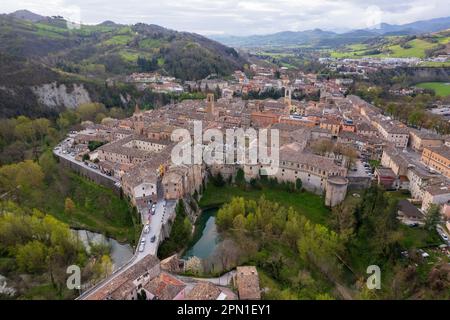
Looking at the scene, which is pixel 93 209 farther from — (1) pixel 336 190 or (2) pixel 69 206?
(1) pixel 336 190

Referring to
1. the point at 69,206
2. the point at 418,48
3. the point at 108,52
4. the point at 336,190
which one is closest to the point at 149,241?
the point at 69,206

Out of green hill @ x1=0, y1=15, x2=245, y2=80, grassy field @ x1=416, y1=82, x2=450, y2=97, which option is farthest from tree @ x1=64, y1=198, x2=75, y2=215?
grassy field @ x1=416, y1=82, x2=450, y2=97

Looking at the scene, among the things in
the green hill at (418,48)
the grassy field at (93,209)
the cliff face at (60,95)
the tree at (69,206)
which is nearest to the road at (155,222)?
the grassy field at (93,209)

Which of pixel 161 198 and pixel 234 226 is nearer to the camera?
pixel 234 226

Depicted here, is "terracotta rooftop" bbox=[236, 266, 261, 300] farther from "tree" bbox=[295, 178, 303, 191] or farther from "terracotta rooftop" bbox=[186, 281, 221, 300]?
"tree" bbox=[295, 178, 303, 191]

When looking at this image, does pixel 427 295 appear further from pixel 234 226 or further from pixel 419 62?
pixel 419 62

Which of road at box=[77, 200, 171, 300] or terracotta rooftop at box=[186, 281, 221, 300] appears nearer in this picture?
terracotta rooftop at box=[186, 281, 221, 300]

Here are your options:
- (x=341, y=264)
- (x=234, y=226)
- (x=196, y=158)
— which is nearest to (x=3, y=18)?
(x=196, y=158)
